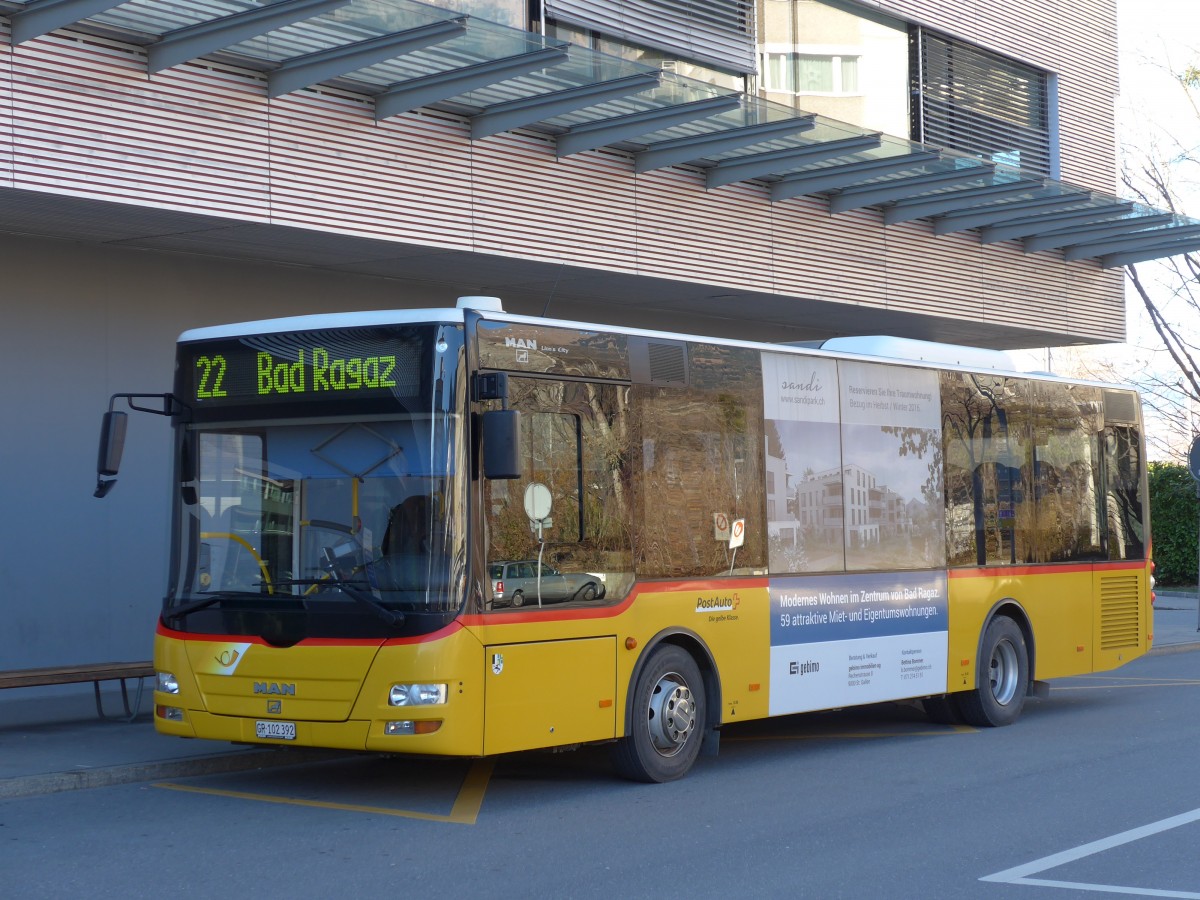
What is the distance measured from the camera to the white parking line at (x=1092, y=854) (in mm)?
6855

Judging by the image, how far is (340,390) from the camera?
9.09 metres

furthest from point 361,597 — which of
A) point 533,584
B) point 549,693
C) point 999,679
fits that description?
point 999,679

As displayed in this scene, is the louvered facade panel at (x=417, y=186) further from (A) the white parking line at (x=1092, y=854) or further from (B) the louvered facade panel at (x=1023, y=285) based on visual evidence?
(A) the white parking line at (x=1092, y=854)

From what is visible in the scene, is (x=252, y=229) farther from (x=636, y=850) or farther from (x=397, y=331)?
(x=636, y=850)

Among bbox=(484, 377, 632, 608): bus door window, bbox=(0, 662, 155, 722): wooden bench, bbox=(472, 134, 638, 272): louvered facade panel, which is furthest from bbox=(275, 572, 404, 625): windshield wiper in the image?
bbox=(472, 134, 638, 272): louvered facade panel

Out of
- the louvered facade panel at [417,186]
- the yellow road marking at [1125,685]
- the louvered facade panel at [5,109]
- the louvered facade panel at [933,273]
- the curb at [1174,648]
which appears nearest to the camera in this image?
the louvered facade panel at [5,109]

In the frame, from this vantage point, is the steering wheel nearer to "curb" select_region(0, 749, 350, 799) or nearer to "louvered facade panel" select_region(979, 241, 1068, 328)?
"curb" select_region(0, 749, 350, 799)

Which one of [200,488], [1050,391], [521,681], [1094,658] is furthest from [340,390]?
[1094,658]

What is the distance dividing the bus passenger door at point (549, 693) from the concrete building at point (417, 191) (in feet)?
17.9

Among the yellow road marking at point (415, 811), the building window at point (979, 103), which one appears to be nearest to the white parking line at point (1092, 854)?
Answer: the yellow road marking at point (415, 811)

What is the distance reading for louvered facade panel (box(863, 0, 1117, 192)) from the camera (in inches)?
888

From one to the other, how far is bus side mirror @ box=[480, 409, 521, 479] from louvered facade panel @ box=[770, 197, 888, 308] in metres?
10.3

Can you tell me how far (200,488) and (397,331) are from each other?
1668 mm

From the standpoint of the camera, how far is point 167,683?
9.62 m
